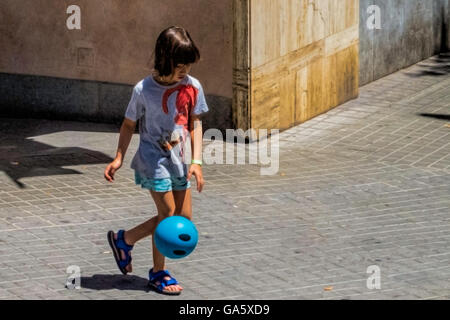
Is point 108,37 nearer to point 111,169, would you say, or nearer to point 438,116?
point 438,116

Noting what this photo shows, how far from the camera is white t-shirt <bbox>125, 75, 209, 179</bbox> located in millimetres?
7246

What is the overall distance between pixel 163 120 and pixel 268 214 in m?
2.51

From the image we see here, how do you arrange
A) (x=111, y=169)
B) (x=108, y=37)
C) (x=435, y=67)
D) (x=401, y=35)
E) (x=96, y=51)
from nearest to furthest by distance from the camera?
(x=111, y=169) → (x=108, y=37) → (x=96, y=51) → (x=401, y=35) → (x=435, y=67)

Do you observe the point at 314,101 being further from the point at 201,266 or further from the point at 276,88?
the point at 201,266

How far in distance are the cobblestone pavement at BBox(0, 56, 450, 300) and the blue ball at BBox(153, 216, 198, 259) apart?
421 mm

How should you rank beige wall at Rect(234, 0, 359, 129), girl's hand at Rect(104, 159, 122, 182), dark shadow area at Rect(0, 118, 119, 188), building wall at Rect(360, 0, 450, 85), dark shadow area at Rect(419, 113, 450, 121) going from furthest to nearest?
building wall at Rect(360, 0, 450, 85), dark shadow area at Rect(419, 113, 450, 121), beige wall at Rect(234, 0, 359, 129), dark shadow area at Rect(0, 118, 119, 188), girl's hand at Rect(104, 159, 122, 182)

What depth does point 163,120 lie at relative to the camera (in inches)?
287

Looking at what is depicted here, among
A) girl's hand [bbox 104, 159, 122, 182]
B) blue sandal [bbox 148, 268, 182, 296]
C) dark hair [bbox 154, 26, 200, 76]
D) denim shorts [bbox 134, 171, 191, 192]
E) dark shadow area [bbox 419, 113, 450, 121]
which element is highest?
dark hair [bbox 154, 26, 200, 76]

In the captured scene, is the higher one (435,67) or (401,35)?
(401,35)

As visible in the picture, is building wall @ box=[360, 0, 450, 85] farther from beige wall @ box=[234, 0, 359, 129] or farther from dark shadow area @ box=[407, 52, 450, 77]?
beige wall @ box=[234, 0, 359, 129]

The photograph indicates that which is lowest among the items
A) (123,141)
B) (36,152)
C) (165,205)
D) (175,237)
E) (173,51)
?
(36,152)

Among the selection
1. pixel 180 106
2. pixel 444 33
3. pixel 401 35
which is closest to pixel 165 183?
pixel 180 106

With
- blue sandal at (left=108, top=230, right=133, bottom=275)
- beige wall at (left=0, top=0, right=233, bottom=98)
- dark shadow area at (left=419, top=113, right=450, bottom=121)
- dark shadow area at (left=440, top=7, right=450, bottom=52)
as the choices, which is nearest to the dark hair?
blue sandal at (left=108, top=230, right=133, bottom=275)
